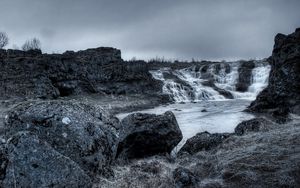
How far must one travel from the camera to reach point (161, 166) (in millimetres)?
9078

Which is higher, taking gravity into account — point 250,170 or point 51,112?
point 51,112

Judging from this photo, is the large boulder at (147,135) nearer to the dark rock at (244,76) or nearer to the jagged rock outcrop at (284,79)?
the jagged rock outcrop at (284,79)

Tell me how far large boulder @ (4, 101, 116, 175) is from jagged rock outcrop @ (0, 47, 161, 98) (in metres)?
36.8

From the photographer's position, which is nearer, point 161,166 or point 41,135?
point 41,135

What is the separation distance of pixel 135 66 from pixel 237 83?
64.2 ft

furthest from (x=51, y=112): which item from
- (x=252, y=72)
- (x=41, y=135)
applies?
(x=252, y=72)

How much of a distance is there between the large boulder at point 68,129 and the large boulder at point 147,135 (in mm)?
2813

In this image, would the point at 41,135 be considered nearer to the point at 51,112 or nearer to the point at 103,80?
the point at 51,112

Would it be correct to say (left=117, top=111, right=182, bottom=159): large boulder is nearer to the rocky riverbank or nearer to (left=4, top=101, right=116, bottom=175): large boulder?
the rocky riverbank

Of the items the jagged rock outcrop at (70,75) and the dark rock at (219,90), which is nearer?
the jagged rock outcrop at (70,75)

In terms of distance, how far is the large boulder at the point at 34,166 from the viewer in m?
6.36

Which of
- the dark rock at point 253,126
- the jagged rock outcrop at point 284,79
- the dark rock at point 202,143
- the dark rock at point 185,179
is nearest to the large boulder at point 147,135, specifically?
the dark rock at point 202,143

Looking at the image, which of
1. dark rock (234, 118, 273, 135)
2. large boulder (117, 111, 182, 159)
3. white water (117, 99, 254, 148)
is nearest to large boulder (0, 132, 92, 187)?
large boulder (117, 111, 182, 159)

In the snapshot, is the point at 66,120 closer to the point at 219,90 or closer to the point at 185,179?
the point at 185,179
